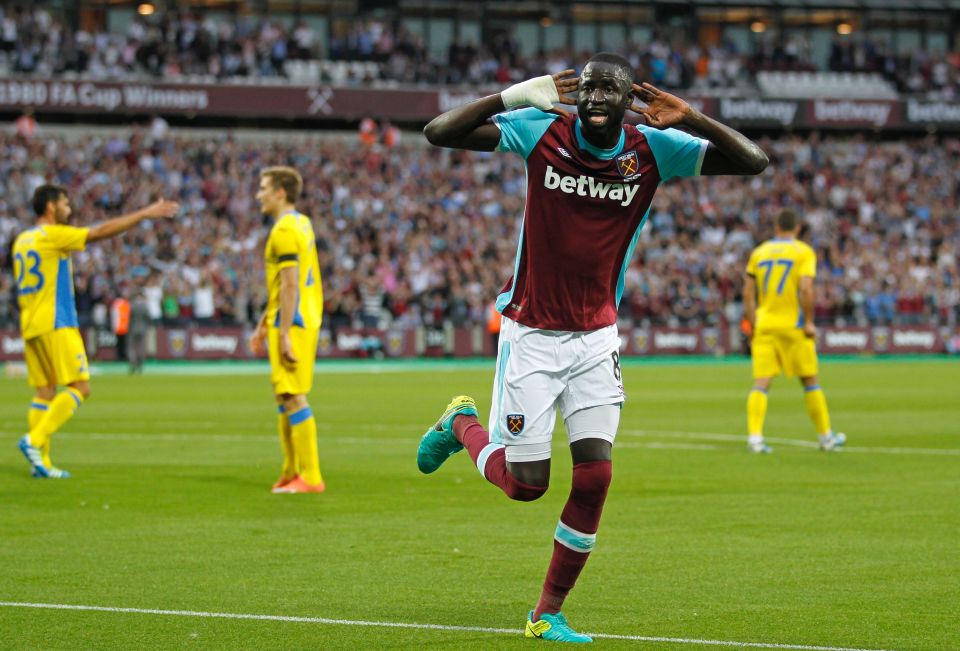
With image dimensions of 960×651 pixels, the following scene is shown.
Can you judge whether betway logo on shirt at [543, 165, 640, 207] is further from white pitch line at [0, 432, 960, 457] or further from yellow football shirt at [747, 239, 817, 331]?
white pitch line at [0, 432, 960, 457]

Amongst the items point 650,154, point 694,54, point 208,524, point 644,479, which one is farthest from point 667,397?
point 694,54

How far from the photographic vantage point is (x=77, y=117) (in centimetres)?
4969

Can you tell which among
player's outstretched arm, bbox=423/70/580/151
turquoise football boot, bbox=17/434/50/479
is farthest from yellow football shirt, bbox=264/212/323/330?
player's outstretched arm, bbox=423/70/580/151

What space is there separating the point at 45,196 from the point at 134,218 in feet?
4.38

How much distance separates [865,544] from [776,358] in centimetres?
657

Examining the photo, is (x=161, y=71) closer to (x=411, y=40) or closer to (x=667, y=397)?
(x=411, y=40)

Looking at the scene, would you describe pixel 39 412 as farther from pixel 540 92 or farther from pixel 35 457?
pixel 540 92

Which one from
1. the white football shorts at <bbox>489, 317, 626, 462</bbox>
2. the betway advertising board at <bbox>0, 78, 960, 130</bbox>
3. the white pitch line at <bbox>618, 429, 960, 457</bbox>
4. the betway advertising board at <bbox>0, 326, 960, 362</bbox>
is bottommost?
the betway advertising board at <bbox>0, 326, 960, 362</bbox>

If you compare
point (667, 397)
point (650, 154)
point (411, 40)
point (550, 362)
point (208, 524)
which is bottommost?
point (667, 397)

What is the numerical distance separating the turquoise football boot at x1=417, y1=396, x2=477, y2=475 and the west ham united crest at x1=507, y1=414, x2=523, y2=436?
92 cm

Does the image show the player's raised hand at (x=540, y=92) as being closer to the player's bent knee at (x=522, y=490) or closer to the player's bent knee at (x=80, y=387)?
the player's bent knee at (x=522, y=490)

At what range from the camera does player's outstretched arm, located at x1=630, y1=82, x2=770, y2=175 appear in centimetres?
619

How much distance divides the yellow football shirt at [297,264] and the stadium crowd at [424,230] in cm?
2610

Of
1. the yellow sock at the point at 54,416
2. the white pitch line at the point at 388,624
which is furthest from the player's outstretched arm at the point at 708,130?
the yellow sock at the point at 54,416
